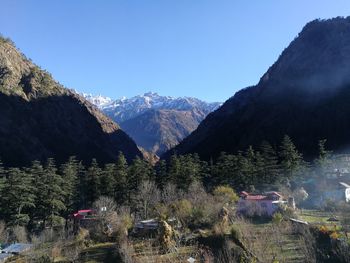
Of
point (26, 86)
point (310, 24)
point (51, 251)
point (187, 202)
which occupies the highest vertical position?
point (310, 24)

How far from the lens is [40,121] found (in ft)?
440

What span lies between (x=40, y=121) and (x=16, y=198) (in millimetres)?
84066

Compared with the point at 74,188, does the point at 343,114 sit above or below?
above

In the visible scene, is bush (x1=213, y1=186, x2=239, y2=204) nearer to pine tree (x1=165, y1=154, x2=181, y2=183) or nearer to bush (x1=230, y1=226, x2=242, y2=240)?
pine tree (x1=165, y1=154, x2=181, y2=183)

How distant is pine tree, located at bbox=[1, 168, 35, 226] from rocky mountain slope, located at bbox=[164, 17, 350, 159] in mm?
79382

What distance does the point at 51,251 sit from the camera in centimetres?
4062

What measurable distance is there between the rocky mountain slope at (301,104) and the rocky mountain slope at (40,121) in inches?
1410

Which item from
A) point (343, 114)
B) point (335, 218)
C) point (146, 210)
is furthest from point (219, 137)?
point (335, 218)

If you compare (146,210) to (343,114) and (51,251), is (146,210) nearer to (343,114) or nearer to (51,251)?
(51,251)

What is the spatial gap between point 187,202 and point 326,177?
27.4 m

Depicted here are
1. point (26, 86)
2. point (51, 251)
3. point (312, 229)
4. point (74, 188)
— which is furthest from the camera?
point (26, 86)

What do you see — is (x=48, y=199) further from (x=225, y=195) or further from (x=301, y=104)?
(x=301, y=104)

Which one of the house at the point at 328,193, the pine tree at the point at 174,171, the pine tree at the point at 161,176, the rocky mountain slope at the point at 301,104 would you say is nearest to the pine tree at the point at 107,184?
the pine tree at the point at 161,176

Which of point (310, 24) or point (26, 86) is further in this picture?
point (310, 24)
